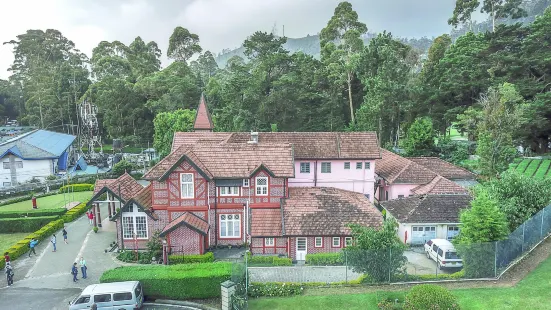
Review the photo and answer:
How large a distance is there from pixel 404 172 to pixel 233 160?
16.6 meters

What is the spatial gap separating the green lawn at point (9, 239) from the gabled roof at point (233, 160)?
13.2 meters

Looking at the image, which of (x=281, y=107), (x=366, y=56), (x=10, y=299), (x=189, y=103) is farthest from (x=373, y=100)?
(x=10, y=299)

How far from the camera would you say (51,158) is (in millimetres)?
51375

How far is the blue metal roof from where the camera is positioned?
5306 cm

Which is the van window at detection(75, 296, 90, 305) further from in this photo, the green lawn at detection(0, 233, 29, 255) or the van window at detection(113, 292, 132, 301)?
the green lawn at detection(0, 233, 29, 255)

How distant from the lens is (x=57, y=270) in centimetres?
2550

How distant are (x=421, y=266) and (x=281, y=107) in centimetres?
3334

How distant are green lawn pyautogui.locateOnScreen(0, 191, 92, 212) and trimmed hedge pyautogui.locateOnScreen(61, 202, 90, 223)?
2.99 meters

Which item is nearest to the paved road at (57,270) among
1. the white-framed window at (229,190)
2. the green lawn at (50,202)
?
the white-framed window at (229,190)

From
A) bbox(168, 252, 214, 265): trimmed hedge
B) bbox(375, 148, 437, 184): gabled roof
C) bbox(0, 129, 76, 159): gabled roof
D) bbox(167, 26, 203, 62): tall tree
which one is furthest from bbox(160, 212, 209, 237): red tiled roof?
bbox(167, 26, 203, 62): tall tree

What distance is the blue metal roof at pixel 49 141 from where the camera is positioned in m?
53.1

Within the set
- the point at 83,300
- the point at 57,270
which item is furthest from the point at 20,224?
the point at 83,300

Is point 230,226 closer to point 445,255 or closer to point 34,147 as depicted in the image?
point 445,255

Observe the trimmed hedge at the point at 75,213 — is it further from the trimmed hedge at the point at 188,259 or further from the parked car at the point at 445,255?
the parked car at the point at 445,255
